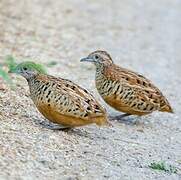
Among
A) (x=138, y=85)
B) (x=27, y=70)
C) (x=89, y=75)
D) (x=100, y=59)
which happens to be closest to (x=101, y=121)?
(x=27, y=70)

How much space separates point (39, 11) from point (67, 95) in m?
9.18

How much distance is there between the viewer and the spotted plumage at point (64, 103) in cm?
905

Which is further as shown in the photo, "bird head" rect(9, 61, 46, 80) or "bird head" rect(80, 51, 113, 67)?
"bird head" rect(80, 51, 113, 67)

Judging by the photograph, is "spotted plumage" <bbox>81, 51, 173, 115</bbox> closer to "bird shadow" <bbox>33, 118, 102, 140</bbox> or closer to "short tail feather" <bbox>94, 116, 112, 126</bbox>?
"bird shadow" <bbox>33, 118, 102, 140</bbox>

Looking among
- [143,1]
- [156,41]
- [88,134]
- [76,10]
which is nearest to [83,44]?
[156,41]

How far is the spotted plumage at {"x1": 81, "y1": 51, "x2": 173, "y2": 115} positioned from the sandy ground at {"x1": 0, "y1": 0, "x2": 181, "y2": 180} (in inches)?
11.8

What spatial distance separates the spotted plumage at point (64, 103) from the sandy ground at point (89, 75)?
0.21 m

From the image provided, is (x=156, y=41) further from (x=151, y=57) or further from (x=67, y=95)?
(x=67, y=95)

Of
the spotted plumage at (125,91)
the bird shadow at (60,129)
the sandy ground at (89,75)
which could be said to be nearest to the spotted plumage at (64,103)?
the bird shadow at (60,129)

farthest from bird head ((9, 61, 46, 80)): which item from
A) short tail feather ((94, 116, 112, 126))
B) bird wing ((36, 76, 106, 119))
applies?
short tail feather ((94, 116, 112, 126))

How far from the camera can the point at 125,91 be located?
34.6 feet

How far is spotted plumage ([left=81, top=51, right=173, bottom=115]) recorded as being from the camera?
1052cm

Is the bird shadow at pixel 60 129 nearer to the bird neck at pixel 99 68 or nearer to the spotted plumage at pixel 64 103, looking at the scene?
the spotted plumage at pixel 64 103

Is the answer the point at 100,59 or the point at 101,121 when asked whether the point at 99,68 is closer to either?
the point at 100,59
